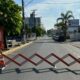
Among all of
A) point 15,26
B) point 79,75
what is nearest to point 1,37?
point 15,26

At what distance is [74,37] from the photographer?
10425 cm

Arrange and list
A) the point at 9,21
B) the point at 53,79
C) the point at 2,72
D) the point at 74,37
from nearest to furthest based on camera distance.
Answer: the point at 53,79, the point at 2,72, the point at 9,21, the point at 74,37

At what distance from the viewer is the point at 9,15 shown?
3816cm

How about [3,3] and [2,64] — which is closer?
[2,64]

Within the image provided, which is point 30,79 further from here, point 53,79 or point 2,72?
point 2,72

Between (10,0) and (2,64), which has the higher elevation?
(10,0)

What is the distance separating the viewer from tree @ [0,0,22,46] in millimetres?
38094

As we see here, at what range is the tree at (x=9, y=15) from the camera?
38094 millimetres

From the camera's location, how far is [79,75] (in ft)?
49.2

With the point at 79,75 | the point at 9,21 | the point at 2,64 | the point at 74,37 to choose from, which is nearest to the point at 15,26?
the point at 9,21

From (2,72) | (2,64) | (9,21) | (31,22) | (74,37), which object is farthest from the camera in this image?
(31,22)

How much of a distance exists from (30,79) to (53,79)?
0.88 meters

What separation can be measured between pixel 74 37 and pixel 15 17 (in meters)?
67.1

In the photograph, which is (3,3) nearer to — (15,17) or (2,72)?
(15,17)
